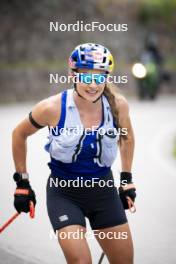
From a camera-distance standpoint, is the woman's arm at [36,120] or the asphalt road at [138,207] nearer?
the woman's arm at [36,120]

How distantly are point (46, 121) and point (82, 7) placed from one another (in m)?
22.0

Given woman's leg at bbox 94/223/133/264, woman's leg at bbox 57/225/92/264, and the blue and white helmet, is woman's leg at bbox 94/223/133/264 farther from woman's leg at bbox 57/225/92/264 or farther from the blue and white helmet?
the blue and white helmet

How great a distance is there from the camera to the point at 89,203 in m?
4.66

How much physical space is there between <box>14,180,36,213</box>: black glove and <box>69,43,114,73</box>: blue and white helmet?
902mm

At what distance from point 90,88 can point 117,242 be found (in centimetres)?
104

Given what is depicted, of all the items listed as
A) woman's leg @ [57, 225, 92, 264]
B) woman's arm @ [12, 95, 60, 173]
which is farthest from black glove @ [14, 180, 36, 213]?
woman's leg @ [57, 225, 92, 264]

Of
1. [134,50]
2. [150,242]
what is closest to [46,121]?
[150,242]

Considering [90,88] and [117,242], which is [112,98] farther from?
[117,242]

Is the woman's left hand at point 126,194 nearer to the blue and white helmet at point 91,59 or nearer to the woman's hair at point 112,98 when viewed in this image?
the woman's hair at point 112,98

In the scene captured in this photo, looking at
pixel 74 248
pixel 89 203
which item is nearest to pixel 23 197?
pixel 89 203

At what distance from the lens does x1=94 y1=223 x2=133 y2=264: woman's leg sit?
15.0 ft

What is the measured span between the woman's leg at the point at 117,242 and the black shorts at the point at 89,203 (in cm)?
4

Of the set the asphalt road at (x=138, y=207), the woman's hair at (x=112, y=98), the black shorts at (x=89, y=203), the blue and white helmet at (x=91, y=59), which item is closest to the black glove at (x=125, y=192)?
the black shorts at (x=89, y=203)

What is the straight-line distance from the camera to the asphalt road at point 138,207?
664 cm
